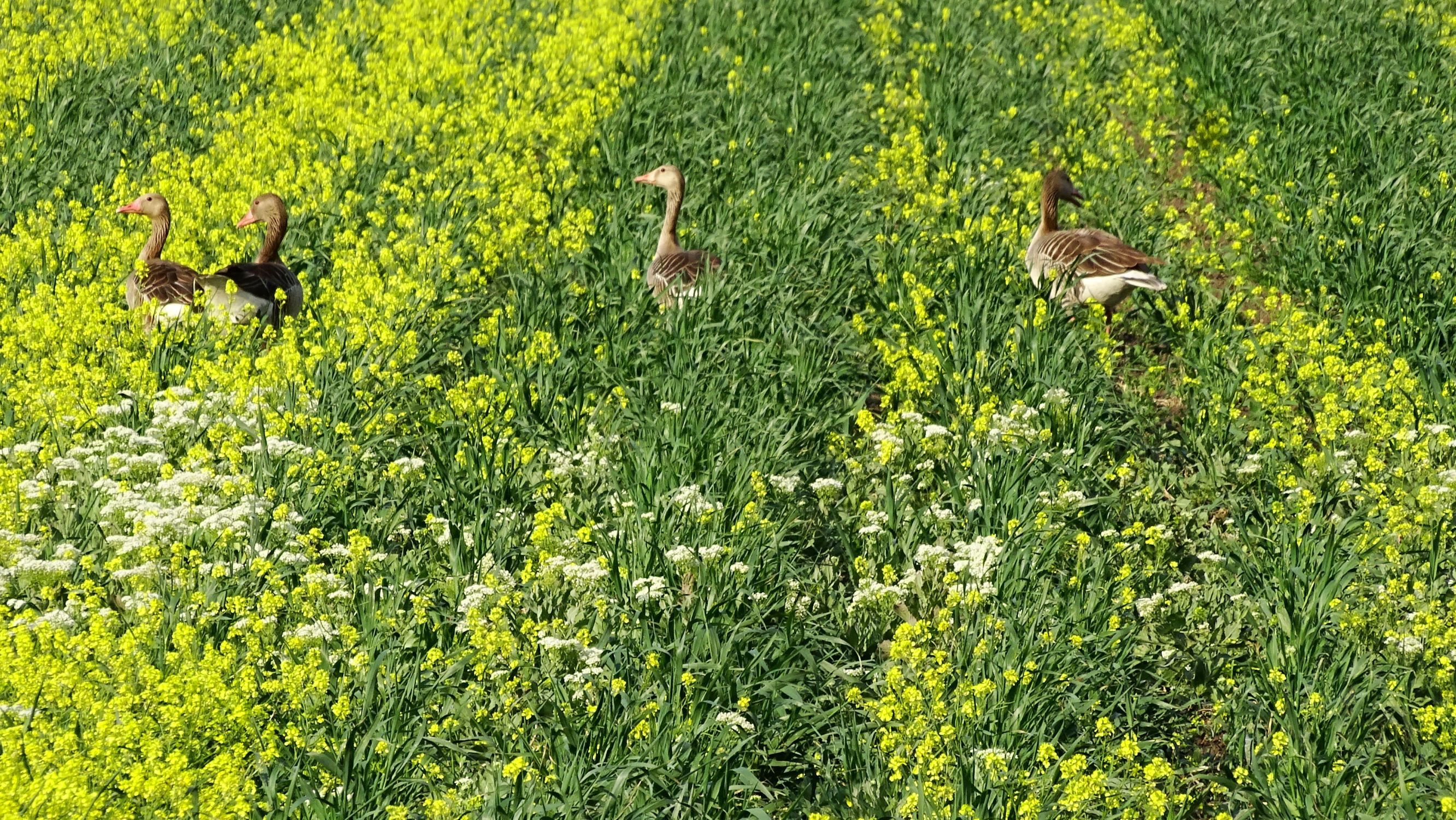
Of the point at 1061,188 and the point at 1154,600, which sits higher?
the point at 1154,600

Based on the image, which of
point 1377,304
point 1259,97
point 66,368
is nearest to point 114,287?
point 66,368

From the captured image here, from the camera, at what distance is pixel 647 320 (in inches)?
331

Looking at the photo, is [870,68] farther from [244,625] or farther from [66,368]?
[244,625]

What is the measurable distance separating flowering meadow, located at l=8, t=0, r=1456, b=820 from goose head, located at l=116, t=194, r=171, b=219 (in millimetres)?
195

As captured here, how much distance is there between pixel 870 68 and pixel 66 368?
8907mm

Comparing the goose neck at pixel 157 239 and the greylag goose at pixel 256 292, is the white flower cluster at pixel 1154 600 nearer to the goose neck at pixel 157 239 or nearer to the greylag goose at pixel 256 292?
the greylag goose at pixel 256 292

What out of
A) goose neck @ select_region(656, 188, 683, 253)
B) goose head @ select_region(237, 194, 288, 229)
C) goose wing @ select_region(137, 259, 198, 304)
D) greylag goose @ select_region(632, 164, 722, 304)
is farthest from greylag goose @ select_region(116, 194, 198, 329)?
goose neck @ select_region(656, 188, 683, 253)

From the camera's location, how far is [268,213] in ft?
29.9

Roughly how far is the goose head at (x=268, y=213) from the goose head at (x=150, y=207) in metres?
0.46

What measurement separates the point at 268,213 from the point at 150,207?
723mm

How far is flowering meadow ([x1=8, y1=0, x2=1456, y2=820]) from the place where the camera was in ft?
16.1

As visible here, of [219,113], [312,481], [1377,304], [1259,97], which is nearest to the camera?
[312,481]

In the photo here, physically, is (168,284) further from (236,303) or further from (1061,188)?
(1061,188)

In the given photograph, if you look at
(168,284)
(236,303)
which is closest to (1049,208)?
(236,303)
